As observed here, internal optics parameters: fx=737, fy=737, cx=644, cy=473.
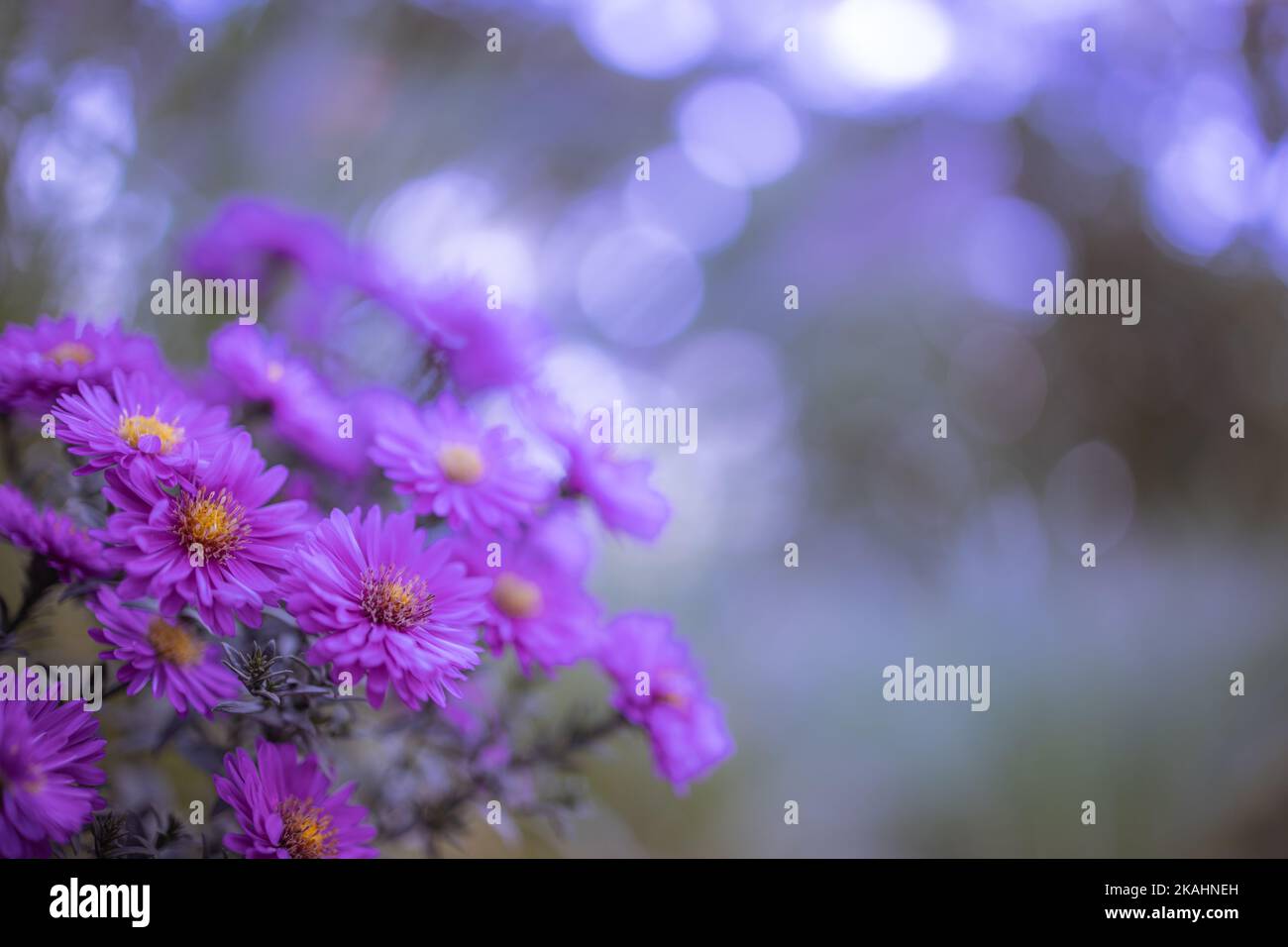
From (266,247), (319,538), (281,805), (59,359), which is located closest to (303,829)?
(281,805)

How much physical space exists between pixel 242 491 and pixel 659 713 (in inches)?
9.4

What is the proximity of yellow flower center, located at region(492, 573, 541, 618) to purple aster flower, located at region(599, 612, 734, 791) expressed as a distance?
5 centimetres

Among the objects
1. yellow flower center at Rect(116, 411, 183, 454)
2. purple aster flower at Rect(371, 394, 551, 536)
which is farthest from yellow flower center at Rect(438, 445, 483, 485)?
yellow flower center at Rect(116, 411, 183, 454)

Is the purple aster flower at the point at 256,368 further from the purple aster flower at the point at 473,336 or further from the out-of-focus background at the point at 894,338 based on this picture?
the out-of-focus background at the point at 894,338

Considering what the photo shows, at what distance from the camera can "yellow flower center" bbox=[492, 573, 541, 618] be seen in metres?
0.39

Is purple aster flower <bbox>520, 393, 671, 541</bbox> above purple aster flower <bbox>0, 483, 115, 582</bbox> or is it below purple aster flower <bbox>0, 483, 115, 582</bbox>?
above

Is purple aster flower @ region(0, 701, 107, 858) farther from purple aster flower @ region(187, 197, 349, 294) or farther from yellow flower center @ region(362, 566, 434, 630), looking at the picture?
purple aster flower @ region(187, 197, 349, 294)

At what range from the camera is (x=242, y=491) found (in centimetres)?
31

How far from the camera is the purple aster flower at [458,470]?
358 mm

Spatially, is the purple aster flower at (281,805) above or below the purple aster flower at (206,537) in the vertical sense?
below

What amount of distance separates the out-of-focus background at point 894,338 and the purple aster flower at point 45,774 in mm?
439

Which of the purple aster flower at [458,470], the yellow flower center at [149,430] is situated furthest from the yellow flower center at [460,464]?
the yellow flower center at [149,430]

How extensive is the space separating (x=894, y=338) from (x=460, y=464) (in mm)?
868

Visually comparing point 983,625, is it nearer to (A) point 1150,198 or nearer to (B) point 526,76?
(A) point 1150,198
